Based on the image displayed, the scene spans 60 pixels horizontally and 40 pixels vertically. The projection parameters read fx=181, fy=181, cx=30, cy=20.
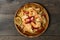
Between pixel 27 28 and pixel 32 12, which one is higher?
pixel 32 12

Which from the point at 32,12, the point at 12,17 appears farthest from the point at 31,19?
the point at 12,17

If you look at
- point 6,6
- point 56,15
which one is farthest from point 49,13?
point 6,6

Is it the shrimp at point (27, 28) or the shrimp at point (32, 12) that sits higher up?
the shrimp at point (32, 12)

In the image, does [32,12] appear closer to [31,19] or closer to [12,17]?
[31,19]

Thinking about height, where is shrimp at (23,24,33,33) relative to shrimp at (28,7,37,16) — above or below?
below
